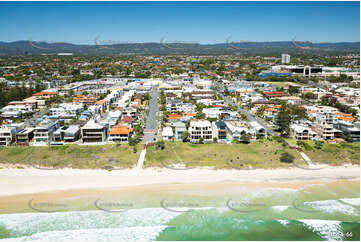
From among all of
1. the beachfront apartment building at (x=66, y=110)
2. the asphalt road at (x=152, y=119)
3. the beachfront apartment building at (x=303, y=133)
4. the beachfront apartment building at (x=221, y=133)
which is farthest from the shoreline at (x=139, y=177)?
the beachfront apartment building at (x=66, y=110)

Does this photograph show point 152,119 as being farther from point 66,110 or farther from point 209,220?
point 209,220

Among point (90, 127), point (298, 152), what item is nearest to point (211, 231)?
point (298, 152)

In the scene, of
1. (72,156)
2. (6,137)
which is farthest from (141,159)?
(6,137)

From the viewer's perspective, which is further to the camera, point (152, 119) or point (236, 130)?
point (152, 119)

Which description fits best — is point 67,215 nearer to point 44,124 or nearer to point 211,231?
point 211,231

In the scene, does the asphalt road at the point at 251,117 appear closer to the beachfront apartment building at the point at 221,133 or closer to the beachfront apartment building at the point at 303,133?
the beachfront apartment building at the point at 303,133

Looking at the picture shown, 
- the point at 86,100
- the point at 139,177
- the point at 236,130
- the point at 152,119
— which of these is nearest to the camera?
the point at 139,177
